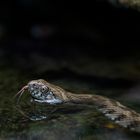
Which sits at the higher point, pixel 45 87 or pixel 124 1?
pixel 124 1

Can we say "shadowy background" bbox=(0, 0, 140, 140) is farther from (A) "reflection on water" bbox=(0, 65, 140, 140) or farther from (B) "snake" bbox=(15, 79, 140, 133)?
(B) "snake" bbox=(15, 79, 140, 133)

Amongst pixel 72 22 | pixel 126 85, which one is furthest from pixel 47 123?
pixel 72 22

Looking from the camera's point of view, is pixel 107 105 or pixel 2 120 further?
pixel 107 105

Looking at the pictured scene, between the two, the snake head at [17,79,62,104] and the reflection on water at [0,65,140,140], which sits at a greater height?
the snake head at [17,79,62,104]

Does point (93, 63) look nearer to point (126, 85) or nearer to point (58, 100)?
point (126, 85)

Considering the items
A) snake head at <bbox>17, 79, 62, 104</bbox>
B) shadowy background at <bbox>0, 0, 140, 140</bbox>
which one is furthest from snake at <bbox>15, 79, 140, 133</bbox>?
shadowy background at <bbox>0, 0, 140, 140</bbox>

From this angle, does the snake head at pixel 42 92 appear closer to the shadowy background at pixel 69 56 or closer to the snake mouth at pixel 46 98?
the snake mouth at pixel 46 98
